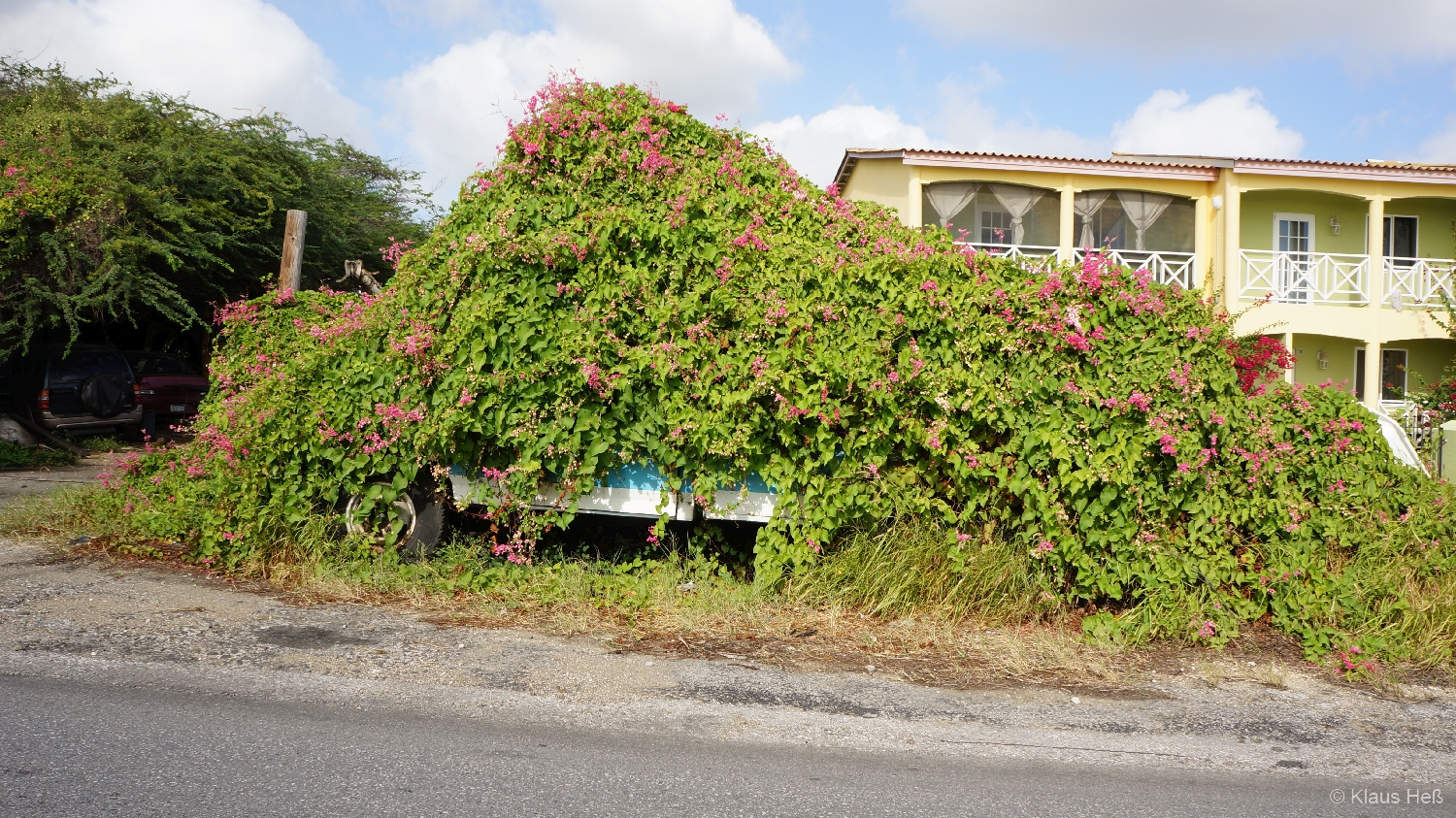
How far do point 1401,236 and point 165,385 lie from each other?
22992mm

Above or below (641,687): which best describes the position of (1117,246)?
above

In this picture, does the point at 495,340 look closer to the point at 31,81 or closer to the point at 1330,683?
the point at 1330,683

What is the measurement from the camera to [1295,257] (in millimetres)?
17922

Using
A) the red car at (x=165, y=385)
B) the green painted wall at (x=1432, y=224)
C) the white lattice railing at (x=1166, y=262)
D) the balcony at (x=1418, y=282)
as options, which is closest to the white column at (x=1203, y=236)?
the white lattice railing at (x=1166, y=262)

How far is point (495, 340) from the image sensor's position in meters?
5.61

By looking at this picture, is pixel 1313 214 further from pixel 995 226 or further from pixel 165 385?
pixel 165 385

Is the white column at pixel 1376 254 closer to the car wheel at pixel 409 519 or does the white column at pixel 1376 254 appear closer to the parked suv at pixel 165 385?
the car wheel at pixel 409 519

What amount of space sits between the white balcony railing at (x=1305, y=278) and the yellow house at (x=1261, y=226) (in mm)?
36

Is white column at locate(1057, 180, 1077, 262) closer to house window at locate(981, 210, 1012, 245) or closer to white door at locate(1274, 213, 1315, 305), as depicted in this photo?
house window at locate(981, 210, 1012, 245)

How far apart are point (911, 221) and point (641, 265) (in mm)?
12043

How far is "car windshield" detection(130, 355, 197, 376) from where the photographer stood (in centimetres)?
1379

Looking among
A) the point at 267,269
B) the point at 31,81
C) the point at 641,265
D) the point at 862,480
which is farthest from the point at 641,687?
the point at 31,81

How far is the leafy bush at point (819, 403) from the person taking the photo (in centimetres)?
512

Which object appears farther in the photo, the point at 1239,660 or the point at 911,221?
the point at 911,221
